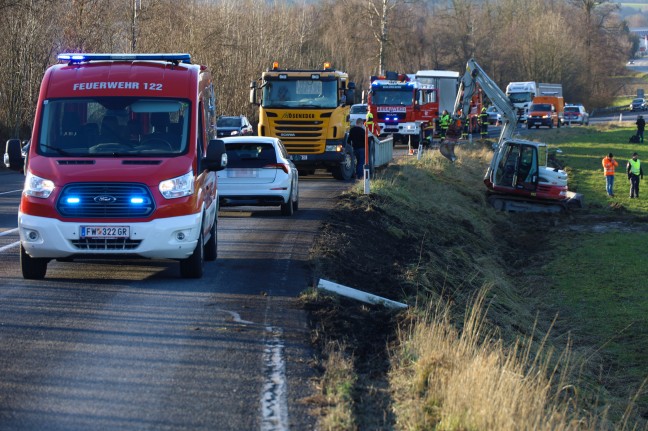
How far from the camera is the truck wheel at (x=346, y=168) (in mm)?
28969

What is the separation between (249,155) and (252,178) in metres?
0.51

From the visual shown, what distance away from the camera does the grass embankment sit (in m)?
7.22

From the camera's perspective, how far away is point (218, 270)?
511 inches

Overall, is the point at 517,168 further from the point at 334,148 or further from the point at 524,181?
the point at 334,148

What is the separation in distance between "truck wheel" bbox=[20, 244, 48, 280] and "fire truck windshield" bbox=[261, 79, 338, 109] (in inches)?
658

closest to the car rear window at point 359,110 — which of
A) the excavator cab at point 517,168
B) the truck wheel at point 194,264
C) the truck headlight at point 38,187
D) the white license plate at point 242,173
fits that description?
the excavator cab at point 517,168

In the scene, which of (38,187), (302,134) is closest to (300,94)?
(302,134)

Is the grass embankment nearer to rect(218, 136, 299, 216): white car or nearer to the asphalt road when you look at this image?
the asphalt road

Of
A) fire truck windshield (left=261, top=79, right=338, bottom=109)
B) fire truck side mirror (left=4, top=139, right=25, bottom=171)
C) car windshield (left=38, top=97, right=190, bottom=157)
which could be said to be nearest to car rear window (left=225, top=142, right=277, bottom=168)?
car windshield (left=38, top=97, right=190, bottom=157)

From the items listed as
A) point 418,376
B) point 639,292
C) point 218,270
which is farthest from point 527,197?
point 418,376

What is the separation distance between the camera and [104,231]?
1119cm

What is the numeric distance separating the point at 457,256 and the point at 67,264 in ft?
32.3

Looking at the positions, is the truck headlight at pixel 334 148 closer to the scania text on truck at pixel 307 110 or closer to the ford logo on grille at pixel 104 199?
the scania text on truck at pixel 307 110

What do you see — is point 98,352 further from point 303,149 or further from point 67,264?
point 303,149
